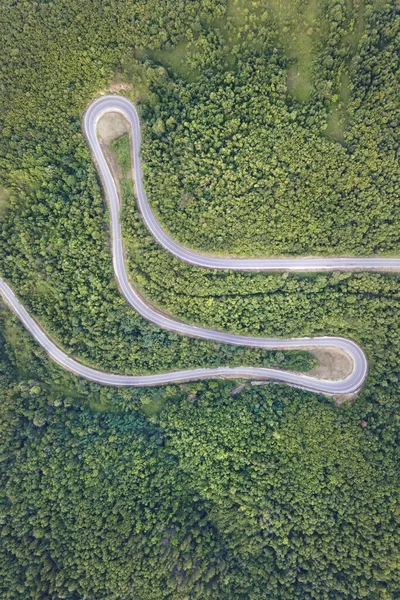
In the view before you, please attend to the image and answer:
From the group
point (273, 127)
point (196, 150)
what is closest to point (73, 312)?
point (196, 150)

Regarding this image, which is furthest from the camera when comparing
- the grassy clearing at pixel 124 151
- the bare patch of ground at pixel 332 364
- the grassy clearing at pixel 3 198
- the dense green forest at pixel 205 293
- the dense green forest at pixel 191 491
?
the bare patch of ground at pixel 332 364

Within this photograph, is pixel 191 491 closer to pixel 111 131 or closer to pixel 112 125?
pixel 111 131

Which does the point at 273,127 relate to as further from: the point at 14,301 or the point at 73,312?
the point at 14,301

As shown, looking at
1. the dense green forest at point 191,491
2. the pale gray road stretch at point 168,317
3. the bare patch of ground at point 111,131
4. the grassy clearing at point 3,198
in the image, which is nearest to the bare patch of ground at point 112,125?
the bare patch of ground at point 111,131

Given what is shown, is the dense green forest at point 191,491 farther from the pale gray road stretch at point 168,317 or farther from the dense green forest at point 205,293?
the pale gray road stretch at point 168,317

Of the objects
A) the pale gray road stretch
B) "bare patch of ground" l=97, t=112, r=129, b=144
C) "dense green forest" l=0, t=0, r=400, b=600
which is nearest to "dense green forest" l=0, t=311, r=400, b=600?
"dense green forest" l=0, t=0, r=400, b=600

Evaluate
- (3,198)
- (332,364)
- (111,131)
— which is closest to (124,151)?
(111,131)
